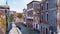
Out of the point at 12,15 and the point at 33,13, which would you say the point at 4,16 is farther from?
the point at 33,13

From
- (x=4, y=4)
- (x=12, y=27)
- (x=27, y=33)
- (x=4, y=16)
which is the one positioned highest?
(x=4, y=4)

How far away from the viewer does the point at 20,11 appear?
13.8 ft

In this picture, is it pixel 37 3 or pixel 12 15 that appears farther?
pixel 37 3

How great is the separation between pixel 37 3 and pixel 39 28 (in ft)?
3.47

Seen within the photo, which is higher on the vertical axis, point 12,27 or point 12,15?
point 12,15

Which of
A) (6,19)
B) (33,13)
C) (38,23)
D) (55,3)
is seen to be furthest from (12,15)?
(38,23)

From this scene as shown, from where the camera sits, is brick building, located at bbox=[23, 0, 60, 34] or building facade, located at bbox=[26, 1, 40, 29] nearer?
brick building, located at bbox=[23, 0, 60, 34]

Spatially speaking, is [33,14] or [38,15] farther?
[38,15]

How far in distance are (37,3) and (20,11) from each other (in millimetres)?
2275

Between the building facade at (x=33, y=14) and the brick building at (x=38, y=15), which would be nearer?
the brick building at (x=38, y=15)

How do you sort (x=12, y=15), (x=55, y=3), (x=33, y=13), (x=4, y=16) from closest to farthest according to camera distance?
1. (x=4, y=16)
2. (x=12, y=15)
3. (x=55, y=3)
4. (x=33, y=13)

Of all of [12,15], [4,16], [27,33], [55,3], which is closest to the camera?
[4,16]

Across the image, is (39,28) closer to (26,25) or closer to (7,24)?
(26,25)

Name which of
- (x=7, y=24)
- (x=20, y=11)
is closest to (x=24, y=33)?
(x=20, y=11)
